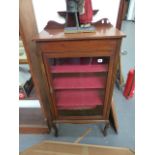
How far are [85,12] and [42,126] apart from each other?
124cm

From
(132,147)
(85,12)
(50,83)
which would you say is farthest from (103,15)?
(132,147)

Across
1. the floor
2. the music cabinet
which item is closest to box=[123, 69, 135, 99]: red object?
the floor

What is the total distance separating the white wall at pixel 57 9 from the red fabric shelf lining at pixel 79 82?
1.82ft

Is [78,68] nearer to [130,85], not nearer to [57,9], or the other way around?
[57,9]

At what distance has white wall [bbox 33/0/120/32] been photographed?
126cm

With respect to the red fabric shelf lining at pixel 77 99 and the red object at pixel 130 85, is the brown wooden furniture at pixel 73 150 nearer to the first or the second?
the red fabric shelf lining at pixel 77 99

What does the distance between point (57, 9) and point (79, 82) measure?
2.29 feet

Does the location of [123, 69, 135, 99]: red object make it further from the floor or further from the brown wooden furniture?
the brown wooden furniture

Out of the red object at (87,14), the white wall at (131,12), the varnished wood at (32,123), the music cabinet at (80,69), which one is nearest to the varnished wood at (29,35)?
the music cabinet at (80,69)

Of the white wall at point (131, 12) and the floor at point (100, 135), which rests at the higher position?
the white wall at point (131, 12)

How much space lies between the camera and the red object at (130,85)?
1851 mm

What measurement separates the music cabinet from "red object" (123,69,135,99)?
26.7 inches

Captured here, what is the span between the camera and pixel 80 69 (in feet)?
3.97
